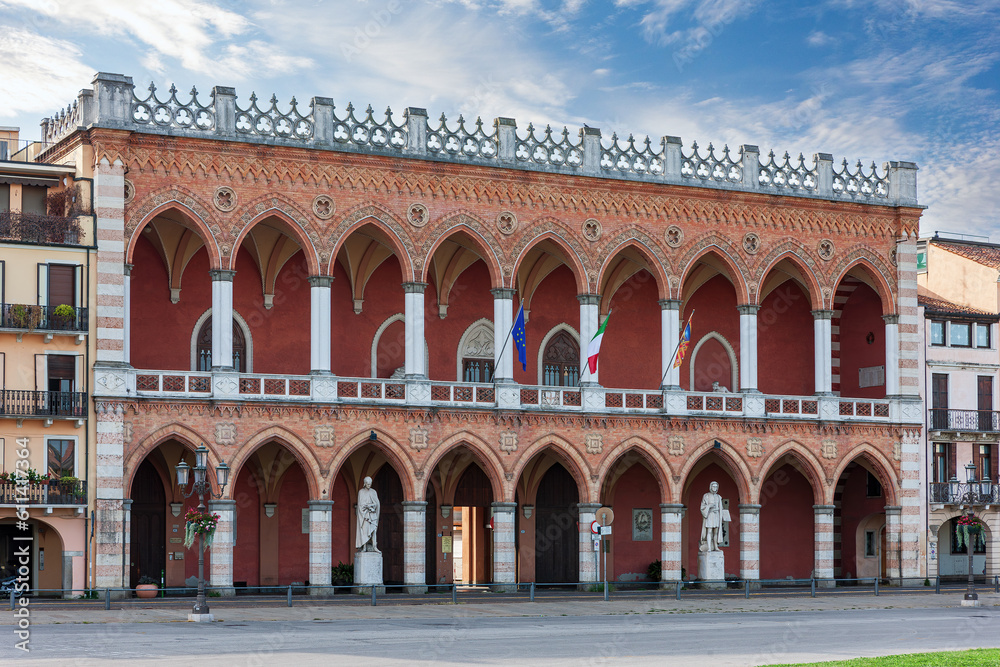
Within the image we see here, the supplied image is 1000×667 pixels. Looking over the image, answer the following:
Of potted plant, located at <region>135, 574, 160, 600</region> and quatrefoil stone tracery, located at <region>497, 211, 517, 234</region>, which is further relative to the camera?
quatrefoil stone tracery, located at <region>497, 211, 517, 234</region>

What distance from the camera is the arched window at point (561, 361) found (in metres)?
47.5

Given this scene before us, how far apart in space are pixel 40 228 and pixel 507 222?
13.9m

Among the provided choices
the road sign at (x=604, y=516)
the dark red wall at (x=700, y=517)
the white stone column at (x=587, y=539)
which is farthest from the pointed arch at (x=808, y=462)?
the road sign at (x=604, y=516)

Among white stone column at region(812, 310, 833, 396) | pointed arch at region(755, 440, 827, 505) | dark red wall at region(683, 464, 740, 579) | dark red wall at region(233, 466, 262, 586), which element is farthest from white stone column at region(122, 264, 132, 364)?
white stone column at region(812, 310, 833, 396)

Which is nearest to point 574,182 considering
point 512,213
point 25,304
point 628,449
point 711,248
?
point 512,213

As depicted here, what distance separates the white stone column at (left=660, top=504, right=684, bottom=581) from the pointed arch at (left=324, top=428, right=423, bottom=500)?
8353mm

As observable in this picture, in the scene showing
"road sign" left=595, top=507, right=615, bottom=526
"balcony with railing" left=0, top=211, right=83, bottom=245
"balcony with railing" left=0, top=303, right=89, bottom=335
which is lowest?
"road sign" left=595, top=507, right=615, bottom=526

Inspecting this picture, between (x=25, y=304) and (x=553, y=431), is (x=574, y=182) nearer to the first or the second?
(x=553, y=431)

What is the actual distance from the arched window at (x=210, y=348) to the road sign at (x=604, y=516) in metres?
12.0

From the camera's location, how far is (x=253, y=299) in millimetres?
43812

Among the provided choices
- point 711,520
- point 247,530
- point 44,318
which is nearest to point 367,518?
point 247,530

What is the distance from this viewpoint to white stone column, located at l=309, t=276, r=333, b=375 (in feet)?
134

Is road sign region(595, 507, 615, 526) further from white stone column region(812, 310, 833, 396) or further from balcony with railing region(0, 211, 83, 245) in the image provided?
balcony with railing region(0, 211, 83, 245)

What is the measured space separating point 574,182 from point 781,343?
11707 millimetres
